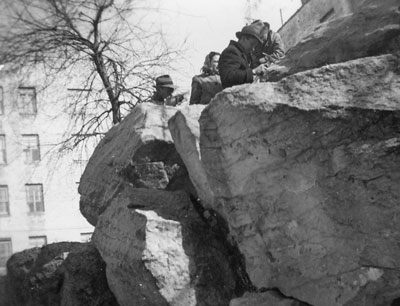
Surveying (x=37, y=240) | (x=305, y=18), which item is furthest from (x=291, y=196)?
→ (x=37, y=240)

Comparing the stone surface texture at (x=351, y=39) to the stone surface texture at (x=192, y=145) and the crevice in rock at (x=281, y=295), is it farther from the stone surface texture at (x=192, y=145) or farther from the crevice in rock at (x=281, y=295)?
the crevice in rock at (x=281, y=295)

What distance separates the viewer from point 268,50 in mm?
7379

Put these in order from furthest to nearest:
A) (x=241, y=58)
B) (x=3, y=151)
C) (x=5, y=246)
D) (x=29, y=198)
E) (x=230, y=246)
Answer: (x=29, y=198), (x=5, y=246), (x=3, y=151), (x=241, y=58), (x=230, y=246)

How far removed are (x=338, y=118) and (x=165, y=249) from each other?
1883mm

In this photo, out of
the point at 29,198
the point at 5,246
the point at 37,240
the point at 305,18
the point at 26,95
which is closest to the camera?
the point at 26,95

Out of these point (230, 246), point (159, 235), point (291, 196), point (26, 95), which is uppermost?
point (26, 95)

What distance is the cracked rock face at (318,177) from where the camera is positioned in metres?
3.85

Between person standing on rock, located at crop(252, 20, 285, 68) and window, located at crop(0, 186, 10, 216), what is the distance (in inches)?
939

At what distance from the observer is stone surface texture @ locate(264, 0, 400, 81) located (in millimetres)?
4758

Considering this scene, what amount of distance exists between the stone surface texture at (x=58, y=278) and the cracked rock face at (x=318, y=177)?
95.0 inches

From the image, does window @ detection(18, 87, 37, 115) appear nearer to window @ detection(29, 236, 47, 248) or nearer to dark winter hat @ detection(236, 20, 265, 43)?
dark winter hat @ detection(236, 20, 265, 43)

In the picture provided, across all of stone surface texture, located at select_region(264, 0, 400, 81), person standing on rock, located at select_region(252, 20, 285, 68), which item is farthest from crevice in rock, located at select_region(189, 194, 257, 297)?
person standing on rock, located at select_region(252, 20, 285, 68)

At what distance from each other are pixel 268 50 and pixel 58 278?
3.75m

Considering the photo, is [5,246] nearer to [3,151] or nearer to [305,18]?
[3,151]
